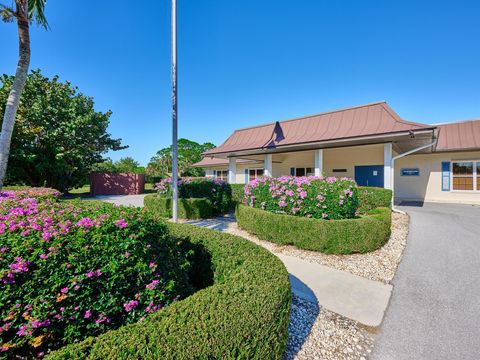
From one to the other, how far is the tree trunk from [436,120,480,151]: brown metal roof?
17328mm

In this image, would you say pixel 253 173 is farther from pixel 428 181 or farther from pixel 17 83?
pixel 17 83

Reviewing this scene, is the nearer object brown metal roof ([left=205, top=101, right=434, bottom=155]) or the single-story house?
brown metal roof ([left=205, top=101, right=434, bottom=155])

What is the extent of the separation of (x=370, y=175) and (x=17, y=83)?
1461cm

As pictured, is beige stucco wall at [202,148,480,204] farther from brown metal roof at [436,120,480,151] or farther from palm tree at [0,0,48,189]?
palm tree at [0,0,48,189]

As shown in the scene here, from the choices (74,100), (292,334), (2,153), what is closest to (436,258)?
(292,334)

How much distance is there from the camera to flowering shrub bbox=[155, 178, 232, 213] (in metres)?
9.81

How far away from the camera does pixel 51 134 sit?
15.7m

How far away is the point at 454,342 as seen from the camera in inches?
94.4

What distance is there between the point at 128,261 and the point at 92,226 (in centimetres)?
47

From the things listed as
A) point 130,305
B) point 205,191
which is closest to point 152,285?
point 130,305

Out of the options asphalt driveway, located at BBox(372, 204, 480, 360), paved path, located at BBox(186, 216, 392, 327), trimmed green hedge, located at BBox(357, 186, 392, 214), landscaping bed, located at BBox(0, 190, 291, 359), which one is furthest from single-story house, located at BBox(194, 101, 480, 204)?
landscaping bed, located at BBox(0, 190, 291, 359)

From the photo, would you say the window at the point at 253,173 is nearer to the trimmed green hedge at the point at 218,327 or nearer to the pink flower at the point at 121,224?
the trimmed green hedge at the point at 218,327

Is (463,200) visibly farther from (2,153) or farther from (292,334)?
(2,153)

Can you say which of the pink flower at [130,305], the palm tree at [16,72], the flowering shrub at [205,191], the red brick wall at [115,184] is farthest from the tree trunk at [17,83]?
the red brick wall at [115,184]
